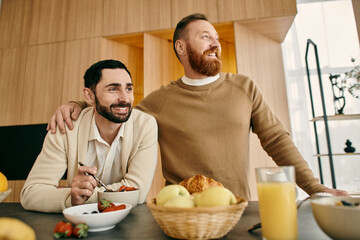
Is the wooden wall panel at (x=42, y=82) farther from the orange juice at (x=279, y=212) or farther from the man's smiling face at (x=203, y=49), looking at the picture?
the orange juice at (x=279, y=212)

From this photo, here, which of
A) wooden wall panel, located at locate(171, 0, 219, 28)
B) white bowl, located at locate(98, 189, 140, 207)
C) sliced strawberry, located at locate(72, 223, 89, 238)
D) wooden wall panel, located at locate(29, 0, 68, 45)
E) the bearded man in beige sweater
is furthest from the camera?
wooden wall panel, located at locate(29, 0, 68, 45)

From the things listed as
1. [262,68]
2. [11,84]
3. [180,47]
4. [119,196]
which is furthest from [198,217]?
[11,84]

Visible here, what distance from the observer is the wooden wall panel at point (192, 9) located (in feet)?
9.04

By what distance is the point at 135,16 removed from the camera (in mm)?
2955

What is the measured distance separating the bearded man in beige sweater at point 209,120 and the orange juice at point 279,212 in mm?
801

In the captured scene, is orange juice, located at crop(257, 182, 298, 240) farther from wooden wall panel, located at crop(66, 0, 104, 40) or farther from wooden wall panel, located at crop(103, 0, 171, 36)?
wooden wall panel, located at crop(66, 0, 104, 40)

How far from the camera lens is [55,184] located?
1027mm

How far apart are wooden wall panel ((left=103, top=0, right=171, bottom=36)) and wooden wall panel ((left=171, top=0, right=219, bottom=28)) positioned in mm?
65

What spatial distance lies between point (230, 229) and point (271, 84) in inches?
97.2

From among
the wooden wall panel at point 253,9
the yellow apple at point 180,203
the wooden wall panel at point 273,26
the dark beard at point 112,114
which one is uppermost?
the wooden wall panel at point 253,9

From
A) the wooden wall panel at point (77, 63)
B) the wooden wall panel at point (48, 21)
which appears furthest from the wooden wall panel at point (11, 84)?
the wooden wall panel at point (77, 63)

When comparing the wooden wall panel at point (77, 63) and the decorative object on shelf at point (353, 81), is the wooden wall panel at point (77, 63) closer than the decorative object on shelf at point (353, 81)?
No

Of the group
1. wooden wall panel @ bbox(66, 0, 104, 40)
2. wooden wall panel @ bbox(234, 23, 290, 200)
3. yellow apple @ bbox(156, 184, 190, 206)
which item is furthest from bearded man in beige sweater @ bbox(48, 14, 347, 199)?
wooden wall panel @ bbox(66, 0, 104, 40)

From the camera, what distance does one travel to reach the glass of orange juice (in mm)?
455
